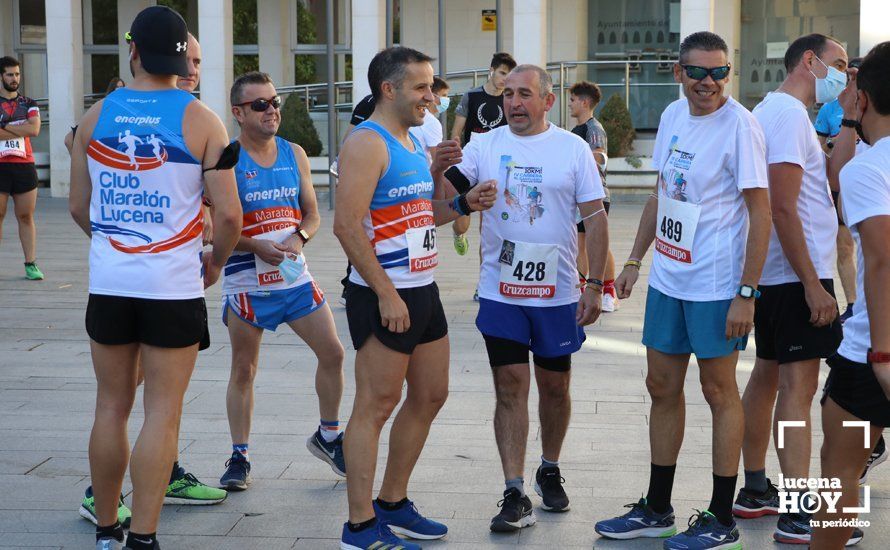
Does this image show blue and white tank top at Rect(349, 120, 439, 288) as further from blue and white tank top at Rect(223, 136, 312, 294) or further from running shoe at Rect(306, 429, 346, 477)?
running shoe at Rect(306, 429, 346, 477)

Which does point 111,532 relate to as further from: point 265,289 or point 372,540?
point 265,289

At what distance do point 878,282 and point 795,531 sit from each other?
1.65 m

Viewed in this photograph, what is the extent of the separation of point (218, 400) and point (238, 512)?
6.86ft

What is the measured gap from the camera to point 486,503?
17.5ft

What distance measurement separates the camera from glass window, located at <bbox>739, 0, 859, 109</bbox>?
86.1ft

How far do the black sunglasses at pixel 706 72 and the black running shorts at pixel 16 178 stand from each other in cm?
889

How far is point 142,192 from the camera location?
171 inches

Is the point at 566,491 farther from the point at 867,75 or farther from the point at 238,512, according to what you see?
the point at 867,75

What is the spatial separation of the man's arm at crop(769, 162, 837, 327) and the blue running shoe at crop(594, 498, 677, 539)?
40.5 inches

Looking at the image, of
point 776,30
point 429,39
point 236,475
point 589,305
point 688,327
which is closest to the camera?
point 688,327

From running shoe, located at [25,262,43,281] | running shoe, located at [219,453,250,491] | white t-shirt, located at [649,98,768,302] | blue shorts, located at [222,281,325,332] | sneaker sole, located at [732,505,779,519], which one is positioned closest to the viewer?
white t-shirt, located at [649,98,768,302]

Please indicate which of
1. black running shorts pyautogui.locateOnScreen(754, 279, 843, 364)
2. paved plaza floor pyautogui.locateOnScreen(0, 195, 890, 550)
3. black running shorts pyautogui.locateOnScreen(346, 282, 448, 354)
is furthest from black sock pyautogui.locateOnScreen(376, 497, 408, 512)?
black running shorts pyautogui.locateOnScreen(754, 279, 843, 364)

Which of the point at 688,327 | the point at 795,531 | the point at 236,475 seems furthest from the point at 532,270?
the point at 236,475

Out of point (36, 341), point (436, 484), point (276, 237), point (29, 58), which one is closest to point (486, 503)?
point (436, 484)
